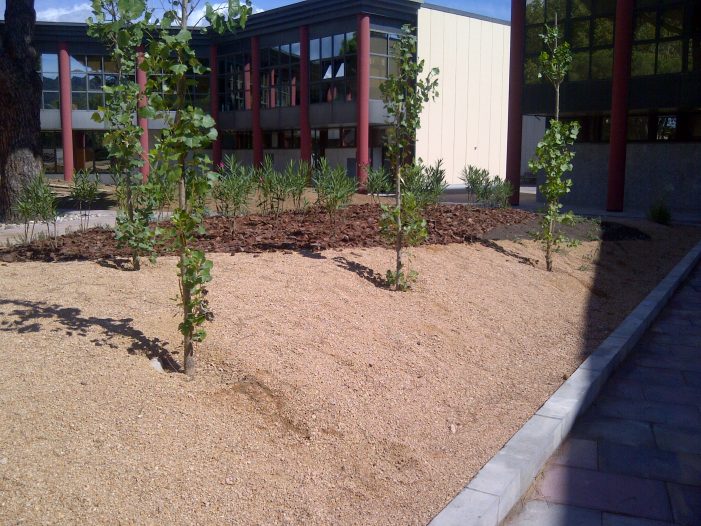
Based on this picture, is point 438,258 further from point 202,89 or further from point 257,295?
point 202,89

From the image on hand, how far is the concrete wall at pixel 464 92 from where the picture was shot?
29.6 meters

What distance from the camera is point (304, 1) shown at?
28062 millimetres

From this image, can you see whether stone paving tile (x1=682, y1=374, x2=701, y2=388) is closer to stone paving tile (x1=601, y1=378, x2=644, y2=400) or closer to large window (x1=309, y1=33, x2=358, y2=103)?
stone paving tile (x1=601, y1=378, x2=644, y2=400)

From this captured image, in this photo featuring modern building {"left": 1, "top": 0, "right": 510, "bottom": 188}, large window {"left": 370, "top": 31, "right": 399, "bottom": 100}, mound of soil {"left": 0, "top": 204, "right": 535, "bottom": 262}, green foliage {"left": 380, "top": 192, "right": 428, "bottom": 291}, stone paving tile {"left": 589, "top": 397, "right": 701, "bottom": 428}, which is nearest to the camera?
stone paving tile {"left": 589, "top": 397, "right": 701, "bottom": 428}

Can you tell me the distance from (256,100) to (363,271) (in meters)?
26.1

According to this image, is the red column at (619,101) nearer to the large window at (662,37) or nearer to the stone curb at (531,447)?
the large window at (662,37)

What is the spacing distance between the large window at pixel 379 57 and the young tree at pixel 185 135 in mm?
23120

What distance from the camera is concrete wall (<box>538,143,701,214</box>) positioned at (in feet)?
65.2

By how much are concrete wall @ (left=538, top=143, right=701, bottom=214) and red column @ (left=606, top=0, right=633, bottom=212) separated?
1.26 m

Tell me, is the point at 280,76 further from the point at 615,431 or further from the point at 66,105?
the point at 615,431

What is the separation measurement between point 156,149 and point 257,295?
6.12 ft

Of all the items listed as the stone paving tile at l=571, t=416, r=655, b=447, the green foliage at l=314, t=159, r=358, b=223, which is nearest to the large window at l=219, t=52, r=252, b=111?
the green foliage at l=314, t=159, r=358, b=223

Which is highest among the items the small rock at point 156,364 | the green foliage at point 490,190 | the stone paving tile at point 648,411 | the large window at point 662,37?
the large window at point 662,37

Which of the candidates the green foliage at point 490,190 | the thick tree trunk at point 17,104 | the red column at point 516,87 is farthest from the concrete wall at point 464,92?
the thick tree trunk at point 17,104
